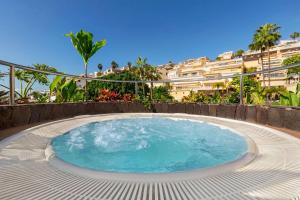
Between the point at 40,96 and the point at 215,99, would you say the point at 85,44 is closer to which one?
the point at 40,96

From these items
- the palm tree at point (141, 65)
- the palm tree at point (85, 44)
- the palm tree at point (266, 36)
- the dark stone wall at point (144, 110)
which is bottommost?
the dark stone wall at point (144, 110)

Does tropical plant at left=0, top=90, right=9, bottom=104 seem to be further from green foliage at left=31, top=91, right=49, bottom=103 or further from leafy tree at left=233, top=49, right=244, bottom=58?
leafy tree at left=233, top=49, right=244, bottom=58

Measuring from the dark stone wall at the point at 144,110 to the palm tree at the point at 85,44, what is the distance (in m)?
5.54

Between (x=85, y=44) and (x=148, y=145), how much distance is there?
10.1m

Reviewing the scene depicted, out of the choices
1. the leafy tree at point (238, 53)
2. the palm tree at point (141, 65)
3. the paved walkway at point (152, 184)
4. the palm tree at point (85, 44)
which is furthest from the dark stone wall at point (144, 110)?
the leafy tree at point (238, 53)

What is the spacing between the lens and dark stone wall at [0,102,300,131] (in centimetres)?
432

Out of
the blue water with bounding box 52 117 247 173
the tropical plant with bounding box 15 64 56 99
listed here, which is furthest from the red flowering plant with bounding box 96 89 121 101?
the blue water with bounding box 52 117 247 173

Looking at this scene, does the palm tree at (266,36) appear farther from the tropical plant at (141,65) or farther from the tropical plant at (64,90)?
the tropical plant at (64,90)

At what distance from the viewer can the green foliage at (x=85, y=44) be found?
12.2 m

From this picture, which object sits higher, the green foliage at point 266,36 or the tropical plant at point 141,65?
the green foliage at point 266,36

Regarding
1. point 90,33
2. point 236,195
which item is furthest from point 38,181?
point 90,33

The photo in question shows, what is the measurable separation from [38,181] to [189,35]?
40.2 metres

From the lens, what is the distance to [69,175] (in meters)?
2.03

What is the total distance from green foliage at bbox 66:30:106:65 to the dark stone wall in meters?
5.54
